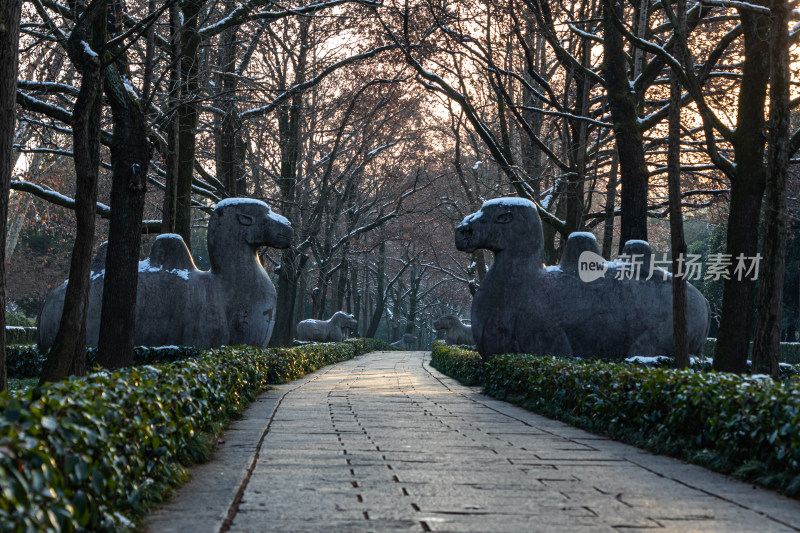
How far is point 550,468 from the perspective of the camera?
6.29 m

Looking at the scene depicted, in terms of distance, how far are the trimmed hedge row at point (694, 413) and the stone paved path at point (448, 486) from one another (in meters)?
0.20

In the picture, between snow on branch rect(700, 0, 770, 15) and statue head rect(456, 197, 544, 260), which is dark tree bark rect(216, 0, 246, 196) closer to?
statue head rect(456, 197, 544, 260)

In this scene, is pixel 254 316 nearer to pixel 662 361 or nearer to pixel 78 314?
pixel 78 314

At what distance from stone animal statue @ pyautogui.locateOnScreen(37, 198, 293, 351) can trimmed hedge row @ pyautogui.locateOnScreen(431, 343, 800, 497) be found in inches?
277

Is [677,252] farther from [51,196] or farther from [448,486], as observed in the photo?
[51,196]

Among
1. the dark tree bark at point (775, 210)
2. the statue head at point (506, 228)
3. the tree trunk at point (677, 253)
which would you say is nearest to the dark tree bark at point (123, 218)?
the statue head at point (506, 228)

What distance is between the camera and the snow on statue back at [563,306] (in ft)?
49.3

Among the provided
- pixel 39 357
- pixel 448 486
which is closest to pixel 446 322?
pixel 39 357

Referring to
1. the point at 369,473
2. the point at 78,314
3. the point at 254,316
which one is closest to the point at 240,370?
the point at 78,314

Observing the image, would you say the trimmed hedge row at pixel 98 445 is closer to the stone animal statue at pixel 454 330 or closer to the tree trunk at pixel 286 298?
the tree trunk at pixel 286 298

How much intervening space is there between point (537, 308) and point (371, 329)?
35347mm

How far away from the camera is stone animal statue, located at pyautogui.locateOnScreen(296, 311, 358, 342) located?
1537 inches

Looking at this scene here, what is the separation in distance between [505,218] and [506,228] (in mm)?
201

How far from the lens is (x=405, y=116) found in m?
31.3
